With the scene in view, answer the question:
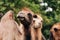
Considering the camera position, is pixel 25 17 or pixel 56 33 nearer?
pixel 25 17

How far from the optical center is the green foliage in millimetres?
18780

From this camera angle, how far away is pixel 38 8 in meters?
20.5

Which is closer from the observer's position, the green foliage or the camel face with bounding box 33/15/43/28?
the camel face with bounding box 33/15/43/28

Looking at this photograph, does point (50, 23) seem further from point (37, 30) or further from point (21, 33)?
point (21, 33)

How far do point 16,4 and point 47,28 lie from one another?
174 centimetres

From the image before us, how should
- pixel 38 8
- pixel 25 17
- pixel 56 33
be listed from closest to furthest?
pixel 25 17 → pixel 56 33 → pixel 38 8

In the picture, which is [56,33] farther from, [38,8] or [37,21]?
[38,8]

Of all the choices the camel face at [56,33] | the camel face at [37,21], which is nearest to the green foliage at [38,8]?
the camel face at [37,21]

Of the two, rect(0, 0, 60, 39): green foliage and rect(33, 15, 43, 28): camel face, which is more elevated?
rect(33, 15, 43, 28): camel face


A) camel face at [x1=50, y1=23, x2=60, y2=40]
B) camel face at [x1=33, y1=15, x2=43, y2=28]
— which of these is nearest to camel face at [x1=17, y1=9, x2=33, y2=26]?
camel face at [x1=50, y1=23, x2=60, y2=40]

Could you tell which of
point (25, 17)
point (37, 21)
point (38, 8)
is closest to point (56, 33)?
point (25, 17)

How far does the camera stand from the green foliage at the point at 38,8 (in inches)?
739

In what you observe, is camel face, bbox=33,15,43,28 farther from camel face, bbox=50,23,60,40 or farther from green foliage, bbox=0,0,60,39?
green foliage, bbox=0,0,60,39

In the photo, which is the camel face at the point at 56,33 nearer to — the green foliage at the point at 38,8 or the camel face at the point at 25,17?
the camel face at the point at 25,17
